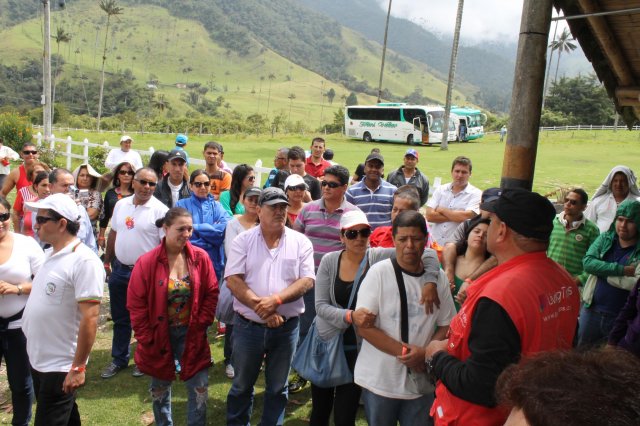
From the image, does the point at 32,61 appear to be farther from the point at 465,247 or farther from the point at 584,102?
the point at 465,247

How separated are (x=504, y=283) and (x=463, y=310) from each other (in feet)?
0.84

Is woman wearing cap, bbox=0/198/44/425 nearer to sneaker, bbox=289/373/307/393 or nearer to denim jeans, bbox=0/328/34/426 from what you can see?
denim jeans, bbox=0/328/34/426

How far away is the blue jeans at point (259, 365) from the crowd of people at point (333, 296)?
13mm

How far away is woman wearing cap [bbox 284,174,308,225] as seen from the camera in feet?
16.6

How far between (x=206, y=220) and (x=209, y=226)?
0.60 ft

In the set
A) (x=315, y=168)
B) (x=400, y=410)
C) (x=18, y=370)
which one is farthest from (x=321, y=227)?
(x=315, y=168)

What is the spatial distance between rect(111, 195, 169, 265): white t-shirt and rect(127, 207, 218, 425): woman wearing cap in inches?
43.2

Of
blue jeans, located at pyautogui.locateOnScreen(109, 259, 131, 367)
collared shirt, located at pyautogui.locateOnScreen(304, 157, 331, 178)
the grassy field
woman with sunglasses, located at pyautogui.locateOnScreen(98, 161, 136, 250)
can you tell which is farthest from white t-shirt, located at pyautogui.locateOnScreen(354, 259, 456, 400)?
the grassy field

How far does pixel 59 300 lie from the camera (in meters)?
3.24

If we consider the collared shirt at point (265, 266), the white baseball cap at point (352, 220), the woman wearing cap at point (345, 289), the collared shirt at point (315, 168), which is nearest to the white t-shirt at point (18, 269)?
the collared shirt at point (265, 266)

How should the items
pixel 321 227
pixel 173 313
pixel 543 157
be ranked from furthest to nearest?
pixel 543 157
pixel 321 227
pixel 173 313

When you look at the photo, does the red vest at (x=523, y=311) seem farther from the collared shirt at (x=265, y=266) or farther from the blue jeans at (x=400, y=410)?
the collared shirt at (x=265, y=266)

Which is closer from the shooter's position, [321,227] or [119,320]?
[321,227]

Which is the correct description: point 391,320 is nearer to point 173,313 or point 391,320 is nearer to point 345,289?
point 345,289
